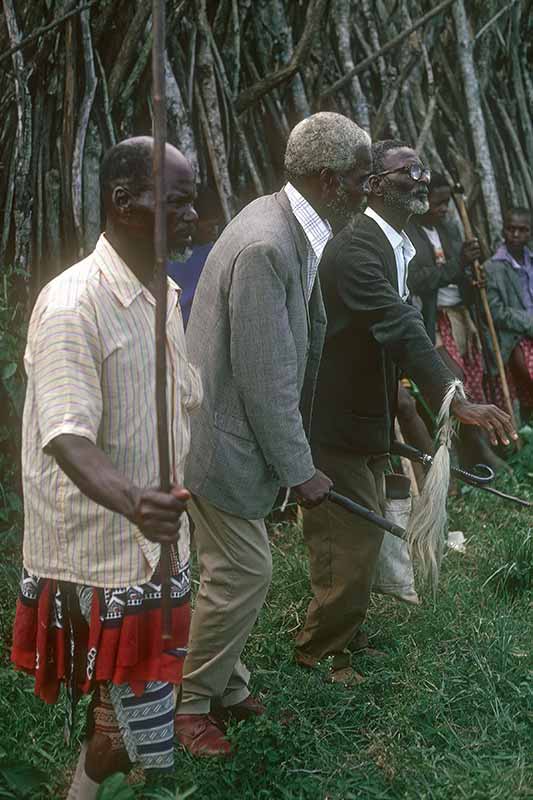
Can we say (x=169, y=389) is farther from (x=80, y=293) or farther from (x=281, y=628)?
(x=281, y=628)

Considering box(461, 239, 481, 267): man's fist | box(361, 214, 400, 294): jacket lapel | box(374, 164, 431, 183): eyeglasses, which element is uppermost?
box(374, 164, 431, 183): eyeglasses

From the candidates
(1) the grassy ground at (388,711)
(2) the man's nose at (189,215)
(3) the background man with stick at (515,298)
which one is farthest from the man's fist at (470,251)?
(2) the man's nose at (189,215)

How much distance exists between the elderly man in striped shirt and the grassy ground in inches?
14.4

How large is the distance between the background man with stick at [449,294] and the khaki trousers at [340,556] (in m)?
2.20

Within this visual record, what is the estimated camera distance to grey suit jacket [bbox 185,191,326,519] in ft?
10.5

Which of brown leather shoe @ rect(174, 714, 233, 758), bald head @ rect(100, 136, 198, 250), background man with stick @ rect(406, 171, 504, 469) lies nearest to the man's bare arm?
bald head @ rect(100, 136, 198, 250)

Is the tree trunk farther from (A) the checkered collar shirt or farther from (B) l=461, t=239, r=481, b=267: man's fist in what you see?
(A) the checkered collar shirt

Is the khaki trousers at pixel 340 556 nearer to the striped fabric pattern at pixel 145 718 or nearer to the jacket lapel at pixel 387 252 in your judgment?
the jacket lapel at pixel 387 252

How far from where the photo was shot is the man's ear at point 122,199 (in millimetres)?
2525

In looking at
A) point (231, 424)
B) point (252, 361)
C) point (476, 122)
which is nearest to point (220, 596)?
point (231, 424)

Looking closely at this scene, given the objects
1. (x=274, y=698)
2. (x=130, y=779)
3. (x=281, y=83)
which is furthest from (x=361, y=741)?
(x=281, y=83)

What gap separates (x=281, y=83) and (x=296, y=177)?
299 cm

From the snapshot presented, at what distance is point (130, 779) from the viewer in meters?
3.23

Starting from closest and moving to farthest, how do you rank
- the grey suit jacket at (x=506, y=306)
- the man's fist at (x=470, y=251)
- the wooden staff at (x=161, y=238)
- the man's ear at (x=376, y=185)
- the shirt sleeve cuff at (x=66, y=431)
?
the wooden staff at (x=161, y=238) < the shirt sleeve cuff at (x=66, y=431) < the man's ear at (x=376, y=185) < the man's fist at (x=470, y=251) < the grey suit jacket at (x=506, y=306)
